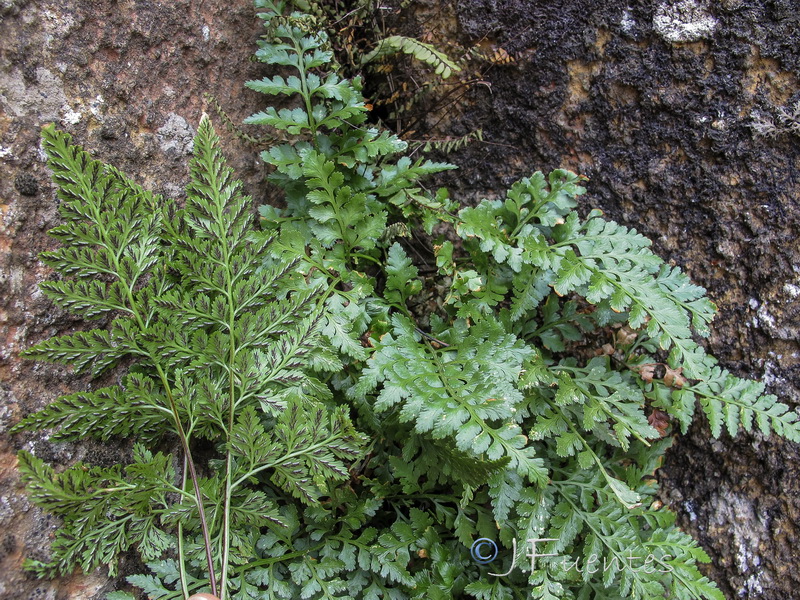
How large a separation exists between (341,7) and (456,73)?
0.57 m

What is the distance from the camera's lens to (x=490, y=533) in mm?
2041

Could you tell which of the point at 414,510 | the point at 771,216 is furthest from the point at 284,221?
the point at 771,216

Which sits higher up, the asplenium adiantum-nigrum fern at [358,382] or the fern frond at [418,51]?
the fern frond at [418,51]

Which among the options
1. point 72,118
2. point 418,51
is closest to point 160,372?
point 72,118

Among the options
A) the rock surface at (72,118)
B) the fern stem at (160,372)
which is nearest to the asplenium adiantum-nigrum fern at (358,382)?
the fern stem at (160,372)

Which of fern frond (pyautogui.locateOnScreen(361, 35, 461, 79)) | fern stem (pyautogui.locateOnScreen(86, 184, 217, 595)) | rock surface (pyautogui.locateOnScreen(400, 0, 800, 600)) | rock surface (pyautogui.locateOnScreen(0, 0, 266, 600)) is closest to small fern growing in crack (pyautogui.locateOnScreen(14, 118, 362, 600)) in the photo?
fern stem (pyautogui.locateOnScreen(86, 184, 217, 595))

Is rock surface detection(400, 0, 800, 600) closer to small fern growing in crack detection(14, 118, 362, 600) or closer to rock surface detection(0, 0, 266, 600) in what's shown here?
rock surface detection(0, 0, 266, 600)

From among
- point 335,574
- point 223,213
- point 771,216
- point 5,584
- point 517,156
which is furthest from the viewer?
point 517,156

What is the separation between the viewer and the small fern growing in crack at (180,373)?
1591 millimetres

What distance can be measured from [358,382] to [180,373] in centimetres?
56

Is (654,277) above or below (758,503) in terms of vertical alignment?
above

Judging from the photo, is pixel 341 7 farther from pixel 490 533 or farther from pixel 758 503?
pixel 758 503

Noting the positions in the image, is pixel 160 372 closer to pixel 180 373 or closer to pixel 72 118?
pixel 180 373

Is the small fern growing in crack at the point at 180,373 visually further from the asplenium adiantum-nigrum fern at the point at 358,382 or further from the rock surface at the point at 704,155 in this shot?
the rock surface at the point at 704,155
